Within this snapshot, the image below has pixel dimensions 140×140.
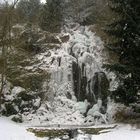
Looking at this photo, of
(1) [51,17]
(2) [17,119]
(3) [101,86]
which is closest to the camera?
(2) [17,119]

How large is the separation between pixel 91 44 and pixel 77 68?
11.4 ft

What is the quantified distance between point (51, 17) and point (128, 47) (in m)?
13.3

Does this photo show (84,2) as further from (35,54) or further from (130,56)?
(130,56)

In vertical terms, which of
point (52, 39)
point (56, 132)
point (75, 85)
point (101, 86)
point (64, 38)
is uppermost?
point (64, 38)

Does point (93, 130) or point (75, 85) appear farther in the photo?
point (75, 85)

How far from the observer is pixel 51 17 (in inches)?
1254

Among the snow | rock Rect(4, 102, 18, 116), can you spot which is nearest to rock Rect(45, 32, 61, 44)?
rock Rect(4, 102, 18, 116)

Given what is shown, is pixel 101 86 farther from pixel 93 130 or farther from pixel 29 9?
pixel 29 9

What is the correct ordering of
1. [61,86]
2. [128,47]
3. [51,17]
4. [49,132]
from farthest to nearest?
[51,17] < [61,86] < [128,47] < [49,132]

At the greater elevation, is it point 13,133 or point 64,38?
point 64,38

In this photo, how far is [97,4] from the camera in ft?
111

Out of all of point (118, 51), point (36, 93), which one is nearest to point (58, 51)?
point (36, 93)

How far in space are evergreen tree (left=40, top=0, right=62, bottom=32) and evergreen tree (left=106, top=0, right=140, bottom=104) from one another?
12.4 metres

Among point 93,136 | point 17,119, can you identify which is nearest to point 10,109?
point 17,119
